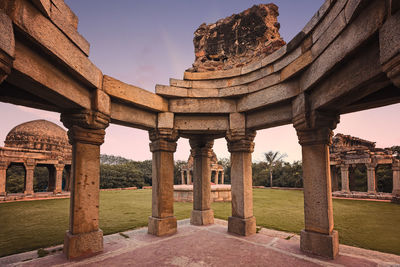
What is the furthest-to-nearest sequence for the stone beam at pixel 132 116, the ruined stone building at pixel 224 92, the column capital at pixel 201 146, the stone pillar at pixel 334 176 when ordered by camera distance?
the stone pillar at pixel 334 176 → the column capital at pixel 201 146 → the stone beam at pixel 132 116 → the ruined stone building at pixel 224 92

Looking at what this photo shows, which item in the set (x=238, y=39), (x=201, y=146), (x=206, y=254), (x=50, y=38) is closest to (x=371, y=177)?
(x=201, y=146)

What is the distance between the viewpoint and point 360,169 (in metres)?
23.3

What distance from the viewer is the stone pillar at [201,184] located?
6749mm

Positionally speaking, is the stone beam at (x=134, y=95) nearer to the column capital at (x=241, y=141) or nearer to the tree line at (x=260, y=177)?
the column capital at (x=241, y=141)

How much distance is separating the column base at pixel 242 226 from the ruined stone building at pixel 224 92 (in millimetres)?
29

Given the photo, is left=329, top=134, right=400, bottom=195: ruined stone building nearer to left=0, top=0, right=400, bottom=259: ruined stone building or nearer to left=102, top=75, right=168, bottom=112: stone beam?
left=0, top=0, right=400, bottom=259: ruined stone building

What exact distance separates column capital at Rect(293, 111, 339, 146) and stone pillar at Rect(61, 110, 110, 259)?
438 cm

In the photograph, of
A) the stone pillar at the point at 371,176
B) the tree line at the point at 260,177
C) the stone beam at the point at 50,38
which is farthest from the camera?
the tree line at the point at 260,177

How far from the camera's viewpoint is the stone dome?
1770 centimetres

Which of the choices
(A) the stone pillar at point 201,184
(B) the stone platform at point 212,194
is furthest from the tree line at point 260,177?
(A) the stone pillar at point 201,184

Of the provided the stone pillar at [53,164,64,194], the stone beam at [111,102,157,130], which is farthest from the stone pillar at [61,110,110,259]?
the stone pillar at [53,164,64,194]

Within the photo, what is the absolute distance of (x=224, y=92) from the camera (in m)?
5.95

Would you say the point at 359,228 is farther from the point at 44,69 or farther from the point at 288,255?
the point at 44,69

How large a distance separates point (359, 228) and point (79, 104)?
8553 mm
